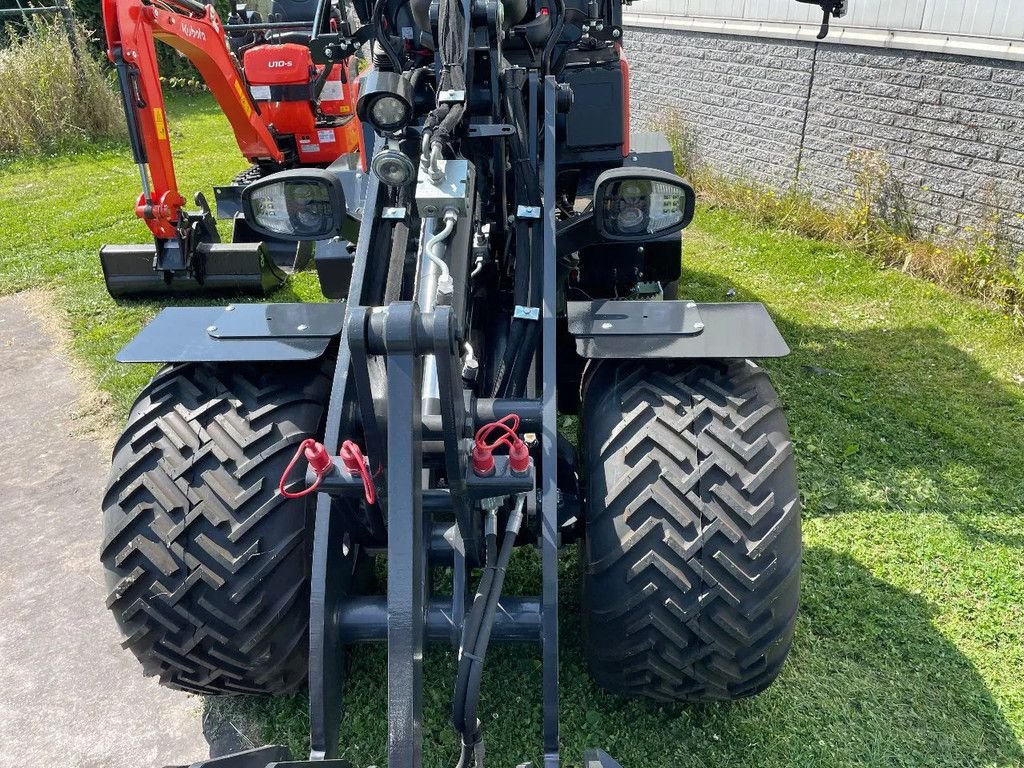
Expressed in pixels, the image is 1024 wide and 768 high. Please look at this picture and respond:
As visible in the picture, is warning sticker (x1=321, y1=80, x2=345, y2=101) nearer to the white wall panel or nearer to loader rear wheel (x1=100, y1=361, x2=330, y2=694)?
the white wall panel

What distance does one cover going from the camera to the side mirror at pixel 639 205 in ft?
9.04

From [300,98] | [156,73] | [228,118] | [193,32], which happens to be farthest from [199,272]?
[300,98]

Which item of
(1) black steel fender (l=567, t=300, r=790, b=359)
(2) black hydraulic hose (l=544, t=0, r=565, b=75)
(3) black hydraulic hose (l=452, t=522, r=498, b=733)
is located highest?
(2) black hydraulic hose (l=544, t=0, r=565, b=75)

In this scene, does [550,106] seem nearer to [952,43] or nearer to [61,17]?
[952,43]

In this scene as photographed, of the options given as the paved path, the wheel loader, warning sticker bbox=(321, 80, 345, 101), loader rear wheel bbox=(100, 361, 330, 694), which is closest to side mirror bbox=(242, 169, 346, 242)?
the wheel loader

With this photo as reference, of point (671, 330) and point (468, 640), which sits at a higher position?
point (671, 330)

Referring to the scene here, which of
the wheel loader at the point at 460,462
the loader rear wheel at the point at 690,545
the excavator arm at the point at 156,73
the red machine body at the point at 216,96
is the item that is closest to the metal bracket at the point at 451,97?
the wheel loader at the point at 460,462

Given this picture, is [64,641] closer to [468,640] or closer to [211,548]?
[211,548]

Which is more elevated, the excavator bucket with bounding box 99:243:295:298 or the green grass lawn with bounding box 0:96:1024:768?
the excavator bucket with bounding box 99:243:295:298

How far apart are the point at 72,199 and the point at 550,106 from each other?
29.1ft

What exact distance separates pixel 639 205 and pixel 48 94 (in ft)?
40.8

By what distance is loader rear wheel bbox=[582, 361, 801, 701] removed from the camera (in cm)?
231

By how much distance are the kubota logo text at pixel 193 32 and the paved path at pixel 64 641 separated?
3016 millimetres

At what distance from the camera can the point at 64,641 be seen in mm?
3293
